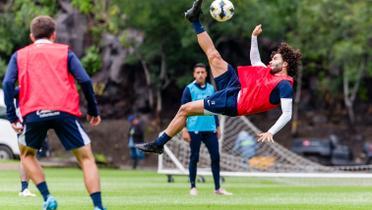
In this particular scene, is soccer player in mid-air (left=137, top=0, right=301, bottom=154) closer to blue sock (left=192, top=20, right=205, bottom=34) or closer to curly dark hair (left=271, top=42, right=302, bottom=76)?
blue sock (left=192, top=20, right=205, bottom=34)

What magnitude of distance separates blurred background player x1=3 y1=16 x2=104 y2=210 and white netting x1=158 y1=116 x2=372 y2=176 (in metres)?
16.8

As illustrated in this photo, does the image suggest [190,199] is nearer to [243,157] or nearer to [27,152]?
[27,152]

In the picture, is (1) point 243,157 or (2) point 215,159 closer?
(2) point 215,159

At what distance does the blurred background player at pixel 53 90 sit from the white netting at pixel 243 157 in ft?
55.0

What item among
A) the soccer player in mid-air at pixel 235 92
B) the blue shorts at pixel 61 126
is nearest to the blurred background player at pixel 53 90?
the blue shorts at pixel 61 126

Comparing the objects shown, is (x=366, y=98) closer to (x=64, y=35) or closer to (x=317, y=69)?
(x=317, y=69)

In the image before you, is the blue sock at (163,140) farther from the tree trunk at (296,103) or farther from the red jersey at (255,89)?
the tree trunk at (296,103)

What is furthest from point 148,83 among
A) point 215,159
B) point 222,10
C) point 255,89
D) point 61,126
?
point 61,126

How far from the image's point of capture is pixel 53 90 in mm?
10719

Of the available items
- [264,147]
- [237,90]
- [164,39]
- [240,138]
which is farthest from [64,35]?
[237,90]

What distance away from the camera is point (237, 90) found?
13992 mm

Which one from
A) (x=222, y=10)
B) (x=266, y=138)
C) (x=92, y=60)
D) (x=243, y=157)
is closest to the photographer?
(x=266, y=138)

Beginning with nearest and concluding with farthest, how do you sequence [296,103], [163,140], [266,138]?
[266,138], [163,140], [296,103]

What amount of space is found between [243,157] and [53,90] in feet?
71.8
